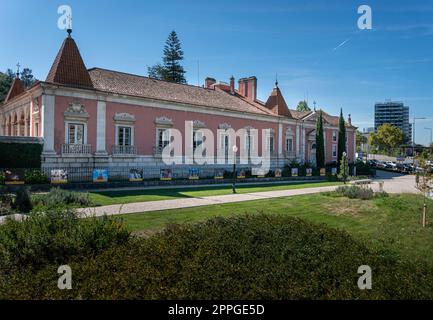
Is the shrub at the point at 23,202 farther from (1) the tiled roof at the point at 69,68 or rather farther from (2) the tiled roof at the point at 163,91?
(2) the tiled roof at the point at 163,91

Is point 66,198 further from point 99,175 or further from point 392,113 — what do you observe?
point 392,113

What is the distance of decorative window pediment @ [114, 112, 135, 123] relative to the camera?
2630 centimetres

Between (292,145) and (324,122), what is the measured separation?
27.8 feet

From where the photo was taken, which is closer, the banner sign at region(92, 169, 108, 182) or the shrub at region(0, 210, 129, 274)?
the shrub at region(0, 210, 129, 274)

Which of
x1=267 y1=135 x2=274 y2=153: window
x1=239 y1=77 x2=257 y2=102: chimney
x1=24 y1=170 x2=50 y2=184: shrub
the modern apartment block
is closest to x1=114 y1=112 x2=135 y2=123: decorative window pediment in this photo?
x1=24 y1=170 x2=50 y2=184: shrub

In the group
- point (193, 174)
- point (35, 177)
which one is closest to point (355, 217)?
point (193, 174)

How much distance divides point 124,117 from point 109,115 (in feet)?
4.18

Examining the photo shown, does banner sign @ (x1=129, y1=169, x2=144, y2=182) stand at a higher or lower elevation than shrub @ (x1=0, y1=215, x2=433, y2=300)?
higher

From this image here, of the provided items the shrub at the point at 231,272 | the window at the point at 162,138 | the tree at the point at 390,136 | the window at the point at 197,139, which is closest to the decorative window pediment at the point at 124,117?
the window at the point at 162,138

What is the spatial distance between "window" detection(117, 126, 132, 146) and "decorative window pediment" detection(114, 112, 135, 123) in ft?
2.20

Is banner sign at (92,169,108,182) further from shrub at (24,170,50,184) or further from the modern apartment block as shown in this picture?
the modern apartment block

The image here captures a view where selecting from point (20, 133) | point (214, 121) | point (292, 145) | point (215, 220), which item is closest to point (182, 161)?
point (214, 121)

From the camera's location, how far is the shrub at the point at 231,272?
4535 mm

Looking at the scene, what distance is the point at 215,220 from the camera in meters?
8.41
